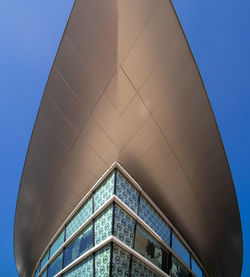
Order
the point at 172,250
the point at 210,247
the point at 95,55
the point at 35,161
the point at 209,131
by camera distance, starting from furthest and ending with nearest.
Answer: the point at 210,247 < the point at 35,161 < the point at 172,250 < the point at 209,131 < the point at 95,55

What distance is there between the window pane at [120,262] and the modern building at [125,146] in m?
0.02

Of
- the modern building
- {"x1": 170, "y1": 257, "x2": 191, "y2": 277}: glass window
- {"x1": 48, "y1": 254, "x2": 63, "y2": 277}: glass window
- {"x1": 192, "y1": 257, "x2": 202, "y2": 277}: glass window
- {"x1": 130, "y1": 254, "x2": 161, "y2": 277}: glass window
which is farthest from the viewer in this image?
{"x1": 192, "y1": 257, "x2": 202, "y2": 277}: glass window

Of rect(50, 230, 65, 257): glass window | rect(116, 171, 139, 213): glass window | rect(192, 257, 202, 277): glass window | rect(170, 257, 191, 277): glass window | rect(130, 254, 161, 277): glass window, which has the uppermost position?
rect(116, 171, 139, 213): glass window

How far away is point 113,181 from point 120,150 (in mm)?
1025

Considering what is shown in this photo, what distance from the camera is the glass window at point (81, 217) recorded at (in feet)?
23.8

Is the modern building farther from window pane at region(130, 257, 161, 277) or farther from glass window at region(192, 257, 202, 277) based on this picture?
glass window at region(192, 257, 202, 277)

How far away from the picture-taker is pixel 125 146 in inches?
259

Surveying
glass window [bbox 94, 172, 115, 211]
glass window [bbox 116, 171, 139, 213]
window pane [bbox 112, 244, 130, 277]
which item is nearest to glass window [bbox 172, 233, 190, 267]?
glass window [bbox 116, 171, 139, 213]

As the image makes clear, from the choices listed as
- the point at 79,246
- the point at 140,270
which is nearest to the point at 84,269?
the point at 79,246

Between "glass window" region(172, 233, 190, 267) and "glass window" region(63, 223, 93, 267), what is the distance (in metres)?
3.99

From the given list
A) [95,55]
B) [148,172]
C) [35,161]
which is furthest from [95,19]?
[35,161]

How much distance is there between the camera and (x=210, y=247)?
12016 mm

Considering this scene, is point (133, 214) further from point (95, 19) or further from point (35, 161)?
point (95, 19)

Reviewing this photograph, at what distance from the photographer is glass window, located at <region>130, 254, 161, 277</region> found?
554 centimetres
